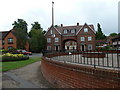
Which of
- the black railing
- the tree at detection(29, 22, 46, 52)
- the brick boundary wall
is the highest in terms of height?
the tree at detection(29, 22, 46, 52)

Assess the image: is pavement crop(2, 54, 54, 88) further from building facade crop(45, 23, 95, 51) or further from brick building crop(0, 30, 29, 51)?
brick building crop(0, 30, 29, 51)

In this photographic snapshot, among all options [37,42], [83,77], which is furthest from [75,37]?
[83,77]

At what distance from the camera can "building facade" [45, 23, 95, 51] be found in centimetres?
3359

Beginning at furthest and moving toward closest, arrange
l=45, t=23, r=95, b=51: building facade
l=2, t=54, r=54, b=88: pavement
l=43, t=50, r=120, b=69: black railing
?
1. l=45, t=23, r=95, b=51: building facade
2. l=2, t=54, r=54, b=88: pavement
3. l=43, t=50, r=120, b=69: black railing

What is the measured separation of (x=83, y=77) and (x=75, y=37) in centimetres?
3291

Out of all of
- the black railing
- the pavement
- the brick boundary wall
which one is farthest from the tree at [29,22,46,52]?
the brick boundary wall

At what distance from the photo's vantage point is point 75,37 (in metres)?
35.9

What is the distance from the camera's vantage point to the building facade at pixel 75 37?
33.6 metres

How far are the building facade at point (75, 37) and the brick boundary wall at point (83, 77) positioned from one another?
28818 mm

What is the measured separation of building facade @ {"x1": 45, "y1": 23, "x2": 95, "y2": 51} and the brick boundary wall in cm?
2882

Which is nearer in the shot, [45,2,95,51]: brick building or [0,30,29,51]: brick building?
[45,2,95,51]: brick building

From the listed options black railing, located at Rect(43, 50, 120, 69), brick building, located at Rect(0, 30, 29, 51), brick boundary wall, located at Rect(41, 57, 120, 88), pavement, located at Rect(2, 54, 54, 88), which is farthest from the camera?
brick building, located at Rect(0, 30, 29, 51)

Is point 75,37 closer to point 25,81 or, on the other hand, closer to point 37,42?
point 37,42

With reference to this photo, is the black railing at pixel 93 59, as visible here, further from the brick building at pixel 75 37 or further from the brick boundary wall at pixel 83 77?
the brick building at pixel 75 37
